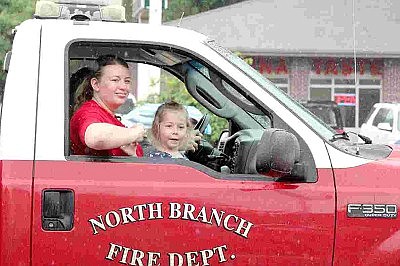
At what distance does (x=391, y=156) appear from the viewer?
428 centimetres

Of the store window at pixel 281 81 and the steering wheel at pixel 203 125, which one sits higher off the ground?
the store window at pixel 281 81

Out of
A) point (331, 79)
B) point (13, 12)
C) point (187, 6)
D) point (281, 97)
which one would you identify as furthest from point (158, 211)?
point (187, 6)

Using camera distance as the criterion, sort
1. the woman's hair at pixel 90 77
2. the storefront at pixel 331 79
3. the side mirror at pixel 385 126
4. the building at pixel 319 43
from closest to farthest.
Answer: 1. the woman's hair at pixel 90 77
2. the side mirror at pixel 385 126
3. the building at pixel 319 43
4. the storefront at pixel 331 79

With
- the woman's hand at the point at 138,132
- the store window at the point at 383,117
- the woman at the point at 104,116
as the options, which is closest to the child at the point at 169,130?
the woman at the point at 104,116

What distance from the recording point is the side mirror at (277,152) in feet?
12.6

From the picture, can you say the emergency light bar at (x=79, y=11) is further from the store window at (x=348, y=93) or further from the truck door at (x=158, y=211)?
the store window at (x=348, y=93)

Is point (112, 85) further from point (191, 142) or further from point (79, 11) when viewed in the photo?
point (191, 142)

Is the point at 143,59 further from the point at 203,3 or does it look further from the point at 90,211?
the point at 203,3

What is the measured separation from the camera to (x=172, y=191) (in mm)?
3973

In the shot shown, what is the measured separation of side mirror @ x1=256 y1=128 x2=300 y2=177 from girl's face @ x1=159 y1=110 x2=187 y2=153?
0.69 metres

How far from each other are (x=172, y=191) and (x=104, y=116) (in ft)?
1.77

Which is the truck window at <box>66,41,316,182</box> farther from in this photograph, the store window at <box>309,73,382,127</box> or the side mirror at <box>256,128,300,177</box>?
the store window at <box>309,73,382,127</box>

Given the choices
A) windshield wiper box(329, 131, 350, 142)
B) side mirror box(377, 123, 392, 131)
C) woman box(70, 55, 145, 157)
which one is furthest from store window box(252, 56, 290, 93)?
woman box(70, 55, 145, 157)

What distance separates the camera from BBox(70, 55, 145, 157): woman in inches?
160
